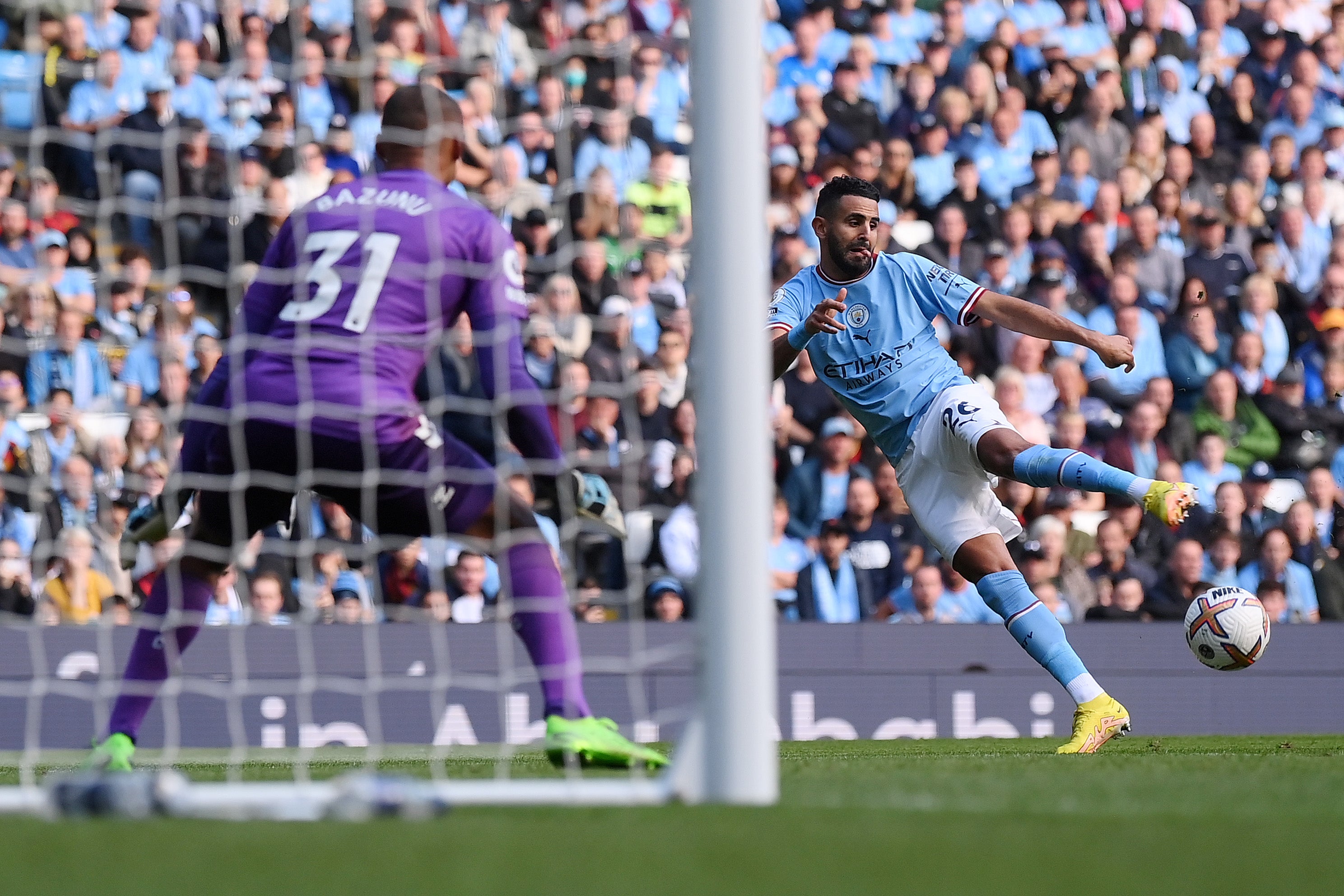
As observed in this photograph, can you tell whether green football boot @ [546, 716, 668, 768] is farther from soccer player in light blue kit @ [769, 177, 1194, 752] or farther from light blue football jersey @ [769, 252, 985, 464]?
light blue football jersey @ [769, 252, 985, 464]

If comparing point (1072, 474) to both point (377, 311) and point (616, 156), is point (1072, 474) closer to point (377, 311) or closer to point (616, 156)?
point (377, 311)

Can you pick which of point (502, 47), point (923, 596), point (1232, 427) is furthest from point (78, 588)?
point (1232, 427)

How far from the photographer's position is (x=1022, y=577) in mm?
6324

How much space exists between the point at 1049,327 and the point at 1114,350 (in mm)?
270

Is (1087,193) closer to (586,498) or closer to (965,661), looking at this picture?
(965,661)

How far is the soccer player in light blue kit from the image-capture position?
6223mm

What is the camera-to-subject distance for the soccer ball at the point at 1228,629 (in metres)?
6.47

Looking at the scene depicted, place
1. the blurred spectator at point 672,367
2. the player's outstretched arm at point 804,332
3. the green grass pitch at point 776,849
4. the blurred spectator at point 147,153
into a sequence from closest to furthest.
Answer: the green grass pitch at point 776,849, the player's outstretched arm at point 804,332, the blurred spectator at point 147,153, the blurred spectator at point 672,367

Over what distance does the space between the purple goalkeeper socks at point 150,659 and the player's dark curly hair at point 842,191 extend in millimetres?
2817

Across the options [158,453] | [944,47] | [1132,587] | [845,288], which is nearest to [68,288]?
[158,453]

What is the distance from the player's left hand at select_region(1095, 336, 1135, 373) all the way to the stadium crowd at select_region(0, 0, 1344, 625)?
1.66 metres

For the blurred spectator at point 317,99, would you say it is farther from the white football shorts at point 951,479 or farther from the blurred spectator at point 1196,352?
the blurred spectator at point 1196,352

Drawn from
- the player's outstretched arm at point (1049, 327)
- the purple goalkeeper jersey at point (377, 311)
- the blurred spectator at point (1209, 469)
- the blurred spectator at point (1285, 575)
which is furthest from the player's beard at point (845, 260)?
the blurred spectator at point (1209, 469)

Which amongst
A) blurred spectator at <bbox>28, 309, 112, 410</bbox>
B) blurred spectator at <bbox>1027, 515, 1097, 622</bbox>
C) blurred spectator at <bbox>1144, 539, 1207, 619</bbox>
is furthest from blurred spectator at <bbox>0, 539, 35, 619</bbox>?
blurred spectator at <bbox>1144, 539, 1207, 619</bbox>
